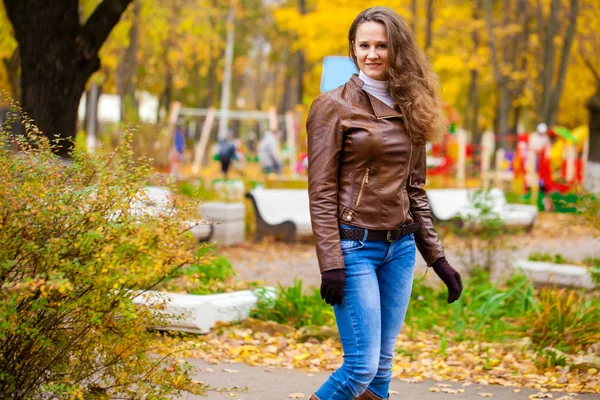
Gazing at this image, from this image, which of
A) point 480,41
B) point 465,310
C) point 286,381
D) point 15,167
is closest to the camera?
point 15,167

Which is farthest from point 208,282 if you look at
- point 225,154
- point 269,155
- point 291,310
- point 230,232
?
point 225,154

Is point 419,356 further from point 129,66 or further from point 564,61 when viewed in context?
point 129,66

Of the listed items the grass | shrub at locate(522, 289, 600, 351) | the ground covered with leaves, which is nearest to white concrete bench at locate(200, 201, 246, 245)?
the grass

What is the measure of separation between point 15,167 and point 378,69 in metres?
1.52

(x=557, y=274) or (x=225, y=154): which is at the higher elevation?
(x=557, y=274)

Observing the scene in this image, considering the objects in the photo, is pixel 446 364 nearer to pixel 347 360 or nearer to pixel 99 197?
pixel 347 360

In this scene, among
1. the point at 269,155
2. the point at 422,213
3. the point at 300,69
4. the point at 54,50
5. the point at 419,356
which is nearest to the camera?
the point at 422,213

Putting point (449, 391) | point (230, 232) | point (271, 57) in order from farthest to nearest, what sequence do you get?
point (271, 57)
point (230, 232)
point (449, 391)

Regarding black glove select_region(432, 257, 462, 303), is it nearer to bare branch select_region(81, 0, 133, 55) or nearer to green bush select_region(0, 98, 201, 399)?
green bush select_region(0, 98, 201, 399)

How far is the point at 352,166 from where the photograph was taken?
11.9ft

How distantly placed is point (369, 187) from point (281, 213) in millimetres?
10367

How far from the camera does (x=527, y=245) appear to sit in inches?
575

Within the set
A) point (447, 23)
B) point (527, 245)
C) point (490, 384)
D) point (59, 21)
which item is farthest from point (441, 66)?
point (490, 384)

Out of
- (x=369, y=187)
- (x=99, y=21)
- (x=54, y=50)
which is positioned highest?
(x=99, y=21)
